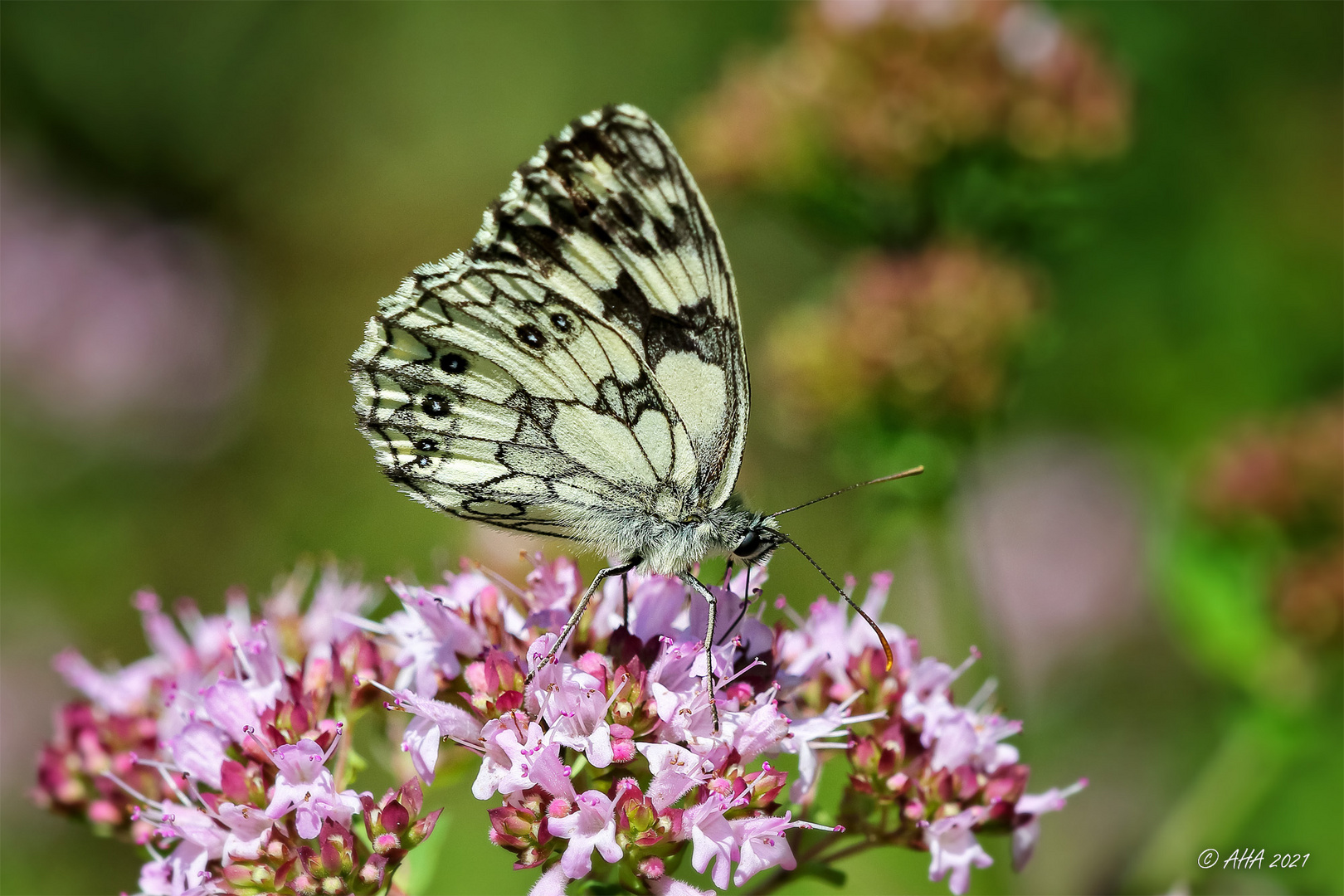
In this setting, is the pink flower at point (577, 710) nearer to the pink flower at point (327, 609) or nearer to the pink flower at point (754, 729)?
the pink flower at point (754, 729)

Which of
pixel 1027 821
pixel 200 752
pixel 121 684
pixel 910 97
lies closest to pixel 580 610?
pixel 200 752

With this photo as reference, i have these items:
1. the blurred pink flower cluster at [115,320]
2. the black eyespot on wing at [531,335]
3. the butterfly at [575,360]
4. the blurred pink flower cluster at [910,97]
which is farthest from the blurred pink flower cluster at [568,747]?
the blurred pink flower cluster at [115,320]

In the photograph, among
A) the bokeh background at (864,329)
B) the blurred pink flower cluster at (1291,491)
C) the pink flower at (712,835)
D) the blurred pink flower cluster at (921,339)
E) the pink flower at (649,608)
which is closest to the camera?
the pink flower at (712,835)

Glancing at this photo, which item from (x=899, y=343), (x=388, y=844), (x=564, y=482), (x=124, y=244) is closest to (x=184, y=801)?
(x=388, y=844)

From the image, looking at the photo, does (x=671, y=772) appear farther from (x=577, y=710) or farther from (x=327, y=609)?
(x=327, y=609)

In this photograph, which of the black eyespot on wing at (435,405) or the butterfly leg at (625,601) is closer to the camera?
the butterfly leg at (625,601)
